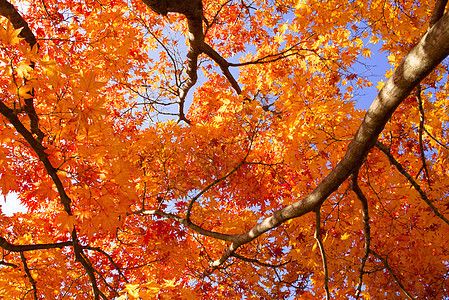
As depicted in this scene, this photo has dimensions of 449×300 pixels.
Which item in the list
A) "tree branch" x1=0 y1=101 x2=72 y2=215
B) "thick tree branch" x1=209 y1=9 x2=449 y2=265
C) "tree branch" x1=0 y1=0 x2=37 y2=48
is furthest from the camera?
"tree branch" x1=0 y1=0 x2=37 y2=48

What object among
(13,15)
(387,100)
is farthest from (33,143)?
(387,100)

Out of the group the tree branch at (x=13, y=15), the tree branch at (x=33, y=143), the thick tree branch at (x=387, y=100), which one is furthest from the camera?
the tree branch at (x=13, y=15)

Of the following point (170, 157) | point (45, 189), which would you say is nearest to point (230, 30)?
point (170, 157)

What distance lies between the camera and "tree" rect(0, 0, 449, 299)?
220 cm

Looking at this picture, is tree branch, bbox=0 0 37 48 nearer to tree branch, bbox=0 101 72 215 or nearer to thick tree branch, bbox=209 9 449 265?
tree branch, bbox=0 101 72 215

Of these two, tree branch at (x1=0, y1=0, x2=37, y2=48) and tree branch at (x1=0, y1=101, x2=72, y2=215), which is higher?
tree branch at (x1=0, y1=0, x2=37, y2=48)

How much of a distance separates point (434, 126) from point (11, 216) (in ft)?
25.3

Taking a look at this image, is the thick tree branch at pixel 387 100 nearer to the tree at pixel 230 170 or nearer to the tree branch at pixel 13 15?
the tree at pixel 230 170

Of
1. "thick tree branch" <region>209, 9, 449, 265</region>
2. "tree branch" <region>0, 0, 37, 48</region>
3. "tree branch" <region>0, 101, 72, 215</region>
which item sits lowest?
"tree branch" <region>0, 101, 72, 215</region>

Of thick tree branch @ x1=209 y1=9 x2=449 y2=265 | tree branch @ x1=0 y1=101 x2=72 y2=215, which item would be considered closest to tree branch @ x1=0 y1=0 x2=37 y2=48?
tree branch @ x1=0 y1=101 x2=72 y2=215

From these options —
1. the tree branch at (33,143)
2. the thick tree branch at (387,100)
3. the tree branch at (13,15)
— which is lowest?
the tree branch at (33,143)

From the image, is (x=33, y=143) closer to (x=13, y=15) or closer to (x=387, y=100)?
(x=13, y=15)

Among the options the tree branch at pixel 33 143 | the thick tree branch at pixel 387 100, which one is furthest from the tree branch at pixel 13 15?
the thick tree branch at pixel 387 100

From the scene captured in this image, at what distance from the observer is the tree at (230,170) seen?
2.20 m
